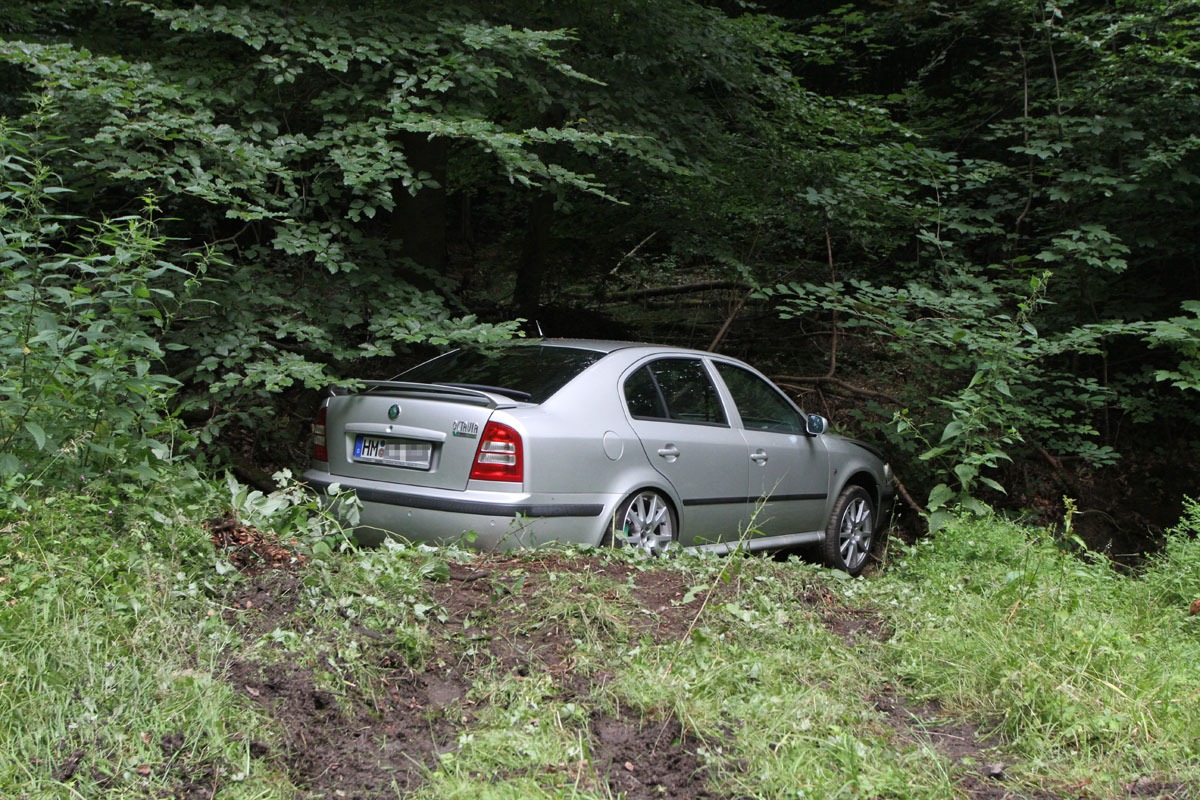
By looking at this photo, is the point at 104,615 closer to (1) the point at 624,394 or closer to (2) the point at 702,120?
(1) the point at 624,394

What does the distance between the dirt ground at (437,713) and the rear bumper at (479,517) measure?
749 mm

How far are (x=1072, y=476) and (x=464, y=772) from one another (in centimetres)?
789

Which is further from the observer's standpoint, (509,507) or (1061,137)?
(1061,137)

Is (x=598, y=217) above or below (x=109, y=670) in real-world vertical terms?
above

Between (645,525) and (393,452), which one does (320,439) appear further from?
(645,525)

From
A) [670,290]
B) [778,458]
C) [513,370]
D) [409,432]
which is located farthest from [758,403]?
[670,290]

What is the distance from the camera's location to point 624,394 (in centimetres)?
547

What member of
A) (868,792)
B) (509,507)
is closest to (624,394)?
(509,507)

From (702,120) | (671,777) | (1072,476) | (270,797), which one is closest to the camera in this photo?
(270,797)

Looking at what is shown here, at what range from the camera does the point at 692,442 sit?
5.75 m

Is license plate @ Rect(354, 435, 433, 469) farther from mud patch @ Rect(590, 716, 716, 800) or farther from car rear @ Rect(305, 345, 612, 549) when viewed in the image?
mud patch @ Rect(590, 716, 716, 800)

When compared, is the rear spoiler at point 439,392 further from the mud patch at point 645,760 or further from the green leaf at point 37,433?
the mud patch at point 645,760

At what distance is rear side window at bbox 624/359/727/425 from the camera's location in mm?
5594

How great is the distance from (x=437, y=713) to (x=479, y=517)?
5.79ft
